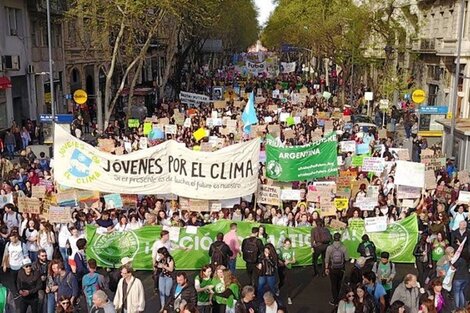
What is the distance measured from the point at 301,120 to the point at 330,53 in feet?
63.4

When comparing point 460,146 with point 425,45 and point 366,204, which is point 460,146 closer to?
point 366,204

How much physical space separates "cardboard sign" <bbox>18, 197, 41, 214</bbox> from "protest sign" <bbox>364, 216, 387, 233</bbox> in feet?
21.3

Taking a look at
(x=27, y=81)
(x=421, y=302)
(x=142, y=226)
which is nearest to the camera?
(x=421, y=302)

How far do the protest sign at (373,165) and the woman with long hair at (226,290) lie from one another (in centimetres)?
880

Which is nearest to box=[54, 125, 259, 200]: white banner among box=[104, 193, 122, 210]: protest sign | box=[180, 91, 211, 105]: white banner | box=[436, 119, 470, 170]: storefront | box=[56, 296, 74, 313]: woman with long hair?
box=[104, 193, 122, 210]: protest sign

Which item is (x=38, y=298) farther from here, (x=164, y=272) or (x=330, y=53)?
(x=330, y=53)

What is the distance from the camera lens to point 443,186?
1533 cm

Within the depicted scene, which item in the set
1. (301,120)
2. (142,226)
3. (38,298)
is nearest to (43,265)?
(38,298)

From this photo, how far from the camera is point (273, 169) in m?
14.6

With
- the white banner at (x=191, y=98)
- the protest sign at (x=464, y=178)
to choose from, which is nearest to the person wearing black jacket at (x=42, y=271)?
the protest sign at (x=464, y=178)

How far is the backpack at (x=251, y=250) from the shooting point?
10.3 meters

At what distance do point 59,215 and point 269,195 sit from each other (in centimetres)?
452

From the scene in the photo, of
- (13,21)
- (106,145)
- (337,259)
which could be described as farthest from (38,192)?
(13,21)

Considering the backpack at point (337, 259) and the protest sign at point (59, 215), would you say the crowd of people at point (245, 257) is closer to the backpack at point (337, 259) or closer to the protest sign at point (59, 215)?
the backpack at point (337, 259)
